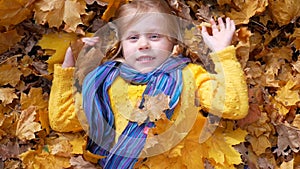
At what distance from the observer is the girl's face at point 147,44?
1.86 m

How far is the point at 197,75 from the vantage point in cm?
191

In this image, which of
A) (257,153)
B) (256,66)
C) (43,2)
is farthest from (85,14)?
(257,153)

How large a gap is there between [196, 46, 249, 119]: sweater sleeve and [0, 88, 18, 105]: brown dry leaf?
2.33ft

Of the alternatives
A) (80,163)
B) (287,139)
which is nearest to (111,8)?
(80,163)

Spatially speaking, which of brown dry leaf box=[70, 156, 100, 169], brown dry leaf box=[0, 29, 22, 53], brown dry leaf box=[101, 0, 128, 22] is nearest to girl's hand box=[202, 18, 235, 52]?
brown dry leaf box=[101, 0, 128, 22]

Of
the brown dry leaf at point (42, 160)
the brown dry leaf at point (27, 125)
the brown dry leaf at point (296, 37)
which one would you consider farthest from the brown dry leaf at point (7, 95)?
the brown dry leaf at point (296, 37)

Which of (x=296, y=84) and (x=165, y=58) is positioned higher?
(x=165, y=58)

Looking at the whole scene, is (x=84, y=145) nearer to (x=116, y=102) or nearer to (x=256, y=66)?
(x=116, y=102)

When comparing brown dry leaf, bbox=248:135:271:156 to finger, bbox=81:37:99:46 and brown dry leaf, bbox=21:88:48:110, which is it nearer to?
finger, bbox=81:37:99:46

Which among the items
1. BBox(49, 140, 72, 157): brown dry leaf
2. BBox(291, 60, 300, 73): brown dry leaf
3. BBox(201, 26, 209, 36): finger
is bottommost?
BBox(49, 140, 72, 157): brown dry leaf

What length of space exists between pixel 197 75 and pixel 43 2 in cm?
64

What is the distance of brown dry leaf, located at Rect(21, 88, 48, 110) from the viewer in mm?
2051

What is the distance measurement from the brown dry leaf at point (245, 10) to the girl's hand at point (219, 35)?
18 cm

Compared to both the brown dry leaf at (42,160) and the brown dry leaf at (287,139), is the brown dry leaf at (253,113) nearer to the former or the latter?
the brown dry leaf at (287,139)
